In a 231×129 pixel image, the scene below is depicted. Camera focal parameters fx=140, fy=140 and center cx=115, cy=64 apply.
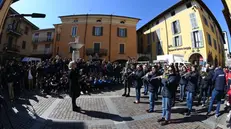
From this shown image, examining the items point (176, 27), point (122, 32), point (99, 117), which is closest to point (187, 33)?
point (176, 27)

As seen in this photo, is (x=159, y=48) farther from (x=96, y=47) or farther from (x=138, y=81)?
(x=138, y=81)

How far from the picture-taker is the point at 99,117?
529 centimetres

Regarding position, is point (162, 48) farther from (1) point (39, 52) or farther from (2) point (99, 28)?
(1) point (39, 52)

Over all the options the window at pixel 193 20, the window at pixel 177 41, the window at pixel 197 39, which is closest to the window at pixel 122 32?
the window at pixel 177 41

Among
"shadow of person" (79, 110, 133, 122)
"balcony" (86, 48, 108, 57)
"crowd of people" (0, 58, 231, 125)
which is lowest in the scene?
"shadow of person" (79, 110, 133, 122)

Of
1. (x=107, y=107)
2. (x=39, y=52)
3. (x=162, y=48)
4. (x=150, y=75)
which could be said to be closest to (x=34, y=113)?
(x=107, y=107)

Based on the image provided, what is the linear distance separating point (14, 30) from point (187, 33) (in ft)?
106

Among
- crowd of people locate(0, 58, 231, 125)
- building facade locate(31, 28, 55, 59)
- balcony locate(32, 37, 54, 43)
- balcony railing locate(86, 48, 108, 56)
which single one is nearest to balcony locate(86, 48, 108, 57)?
balcony railing locate(86, 48, 108, 56)

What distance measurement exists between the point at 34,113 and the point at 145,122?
14.0ft

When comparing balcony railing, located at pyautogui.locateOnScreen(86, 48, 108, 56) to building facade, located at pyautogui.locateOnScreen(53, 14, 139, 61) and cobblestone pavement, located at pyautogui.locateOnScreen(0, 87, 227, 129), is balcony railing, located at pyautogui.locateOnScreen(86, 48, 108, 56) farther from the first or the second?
cobblestone pavement, located at pyautogui.locateOnScreen(0, 87, 227, 129)

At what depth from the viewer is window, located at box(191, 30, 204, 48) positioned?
21744 millimetres

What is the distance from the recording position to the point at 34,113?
5.45 metres

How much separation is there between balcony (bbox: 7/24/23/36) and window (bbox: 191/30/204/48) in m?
32.1

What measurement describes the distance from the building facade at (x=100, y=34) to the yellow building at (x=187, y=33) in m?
6.07
